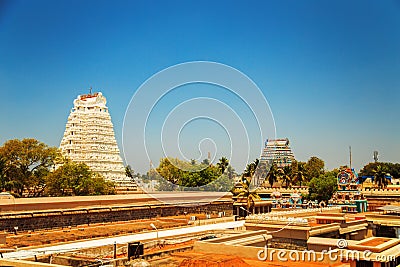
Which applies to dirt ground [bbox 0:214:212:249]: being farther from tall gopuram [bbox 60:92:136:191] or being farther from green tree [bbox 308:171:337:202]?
tall gopuram [bbox 60:92:136:191]

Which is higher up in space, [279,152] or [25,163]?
[279,152]

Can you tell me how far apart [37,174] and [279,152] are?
202 ft

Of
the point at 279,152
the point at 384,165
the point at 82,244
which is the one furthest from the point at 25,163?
the point at 384,165

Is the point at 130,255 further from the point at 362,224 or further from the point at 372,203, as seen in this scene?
the point at 372,203

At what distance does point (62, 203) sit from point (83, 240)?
353 inches

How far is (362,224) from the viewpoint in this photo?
88.8 feet

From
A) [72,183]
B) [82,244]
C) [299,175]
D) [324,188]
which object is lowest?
[82,244]

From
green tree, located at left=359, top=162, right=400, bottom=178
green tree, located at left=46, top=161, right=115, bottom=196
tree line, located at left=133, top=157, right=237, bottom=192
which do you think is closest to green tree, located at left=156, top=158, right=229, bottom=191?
tree line, located at left=133, top=157, right=237, bottom=192

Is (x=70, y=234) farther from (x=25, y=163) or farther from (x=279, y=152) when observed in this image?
(x=279, y=152)

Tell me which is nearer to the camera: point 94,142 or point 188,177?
point 94,142

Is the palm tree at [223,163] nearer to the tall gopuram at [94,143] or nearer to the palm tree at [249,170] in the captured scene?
the palm tree at [249,170]

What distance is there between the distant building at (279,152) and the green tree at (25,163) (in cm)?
5416

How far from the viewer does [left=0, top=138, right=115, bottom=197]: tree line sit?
4575cm

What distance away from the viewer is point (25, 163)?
1868 inches
